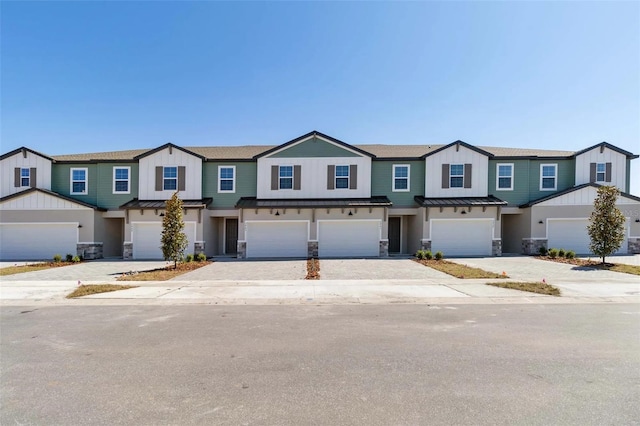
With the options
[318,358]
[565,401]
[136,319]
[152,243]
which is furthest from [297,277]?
[152,243]

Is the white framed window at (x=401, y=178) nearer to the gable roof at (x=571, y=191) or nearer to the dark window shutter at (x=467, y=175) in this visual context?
the dark window shutter at (x=467, y=175)

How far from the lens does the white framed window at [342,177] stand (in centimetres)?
2008

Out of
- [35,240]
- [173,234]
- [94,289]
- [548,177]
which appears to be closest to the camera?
[94,289]

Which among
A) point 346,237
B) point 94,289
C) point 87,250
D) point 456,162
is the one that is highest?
point 456,162

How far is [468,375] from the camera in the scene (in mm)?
4164

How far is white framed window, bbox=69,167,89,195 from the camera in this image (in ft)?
67.3

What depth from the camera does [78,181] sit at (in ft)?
67.5

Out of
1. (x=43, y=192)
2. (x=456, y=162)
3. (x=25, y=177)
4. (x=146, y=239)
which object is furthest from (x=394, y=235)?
(x=25, y=177)

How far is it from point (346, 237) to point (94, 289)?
43.0 feet

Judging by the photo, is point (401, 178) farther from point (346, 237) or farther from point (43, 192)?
point (43, 192)

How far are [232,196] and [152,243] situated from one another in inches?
225

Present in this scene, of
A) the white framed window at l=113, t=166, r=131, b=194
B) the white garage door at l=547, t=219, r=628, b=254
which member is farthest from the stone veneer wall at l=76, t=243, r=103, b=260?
the white garage door at l=547, t=219, r=628, b=254

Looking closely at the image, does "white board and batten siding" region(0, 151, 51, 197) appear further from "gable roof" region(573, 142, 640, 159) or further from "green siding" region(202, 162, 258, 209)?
"gable roof" region(573, 142, 640, 159)

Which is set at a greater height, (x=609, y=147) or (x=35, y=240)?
(x=609, y=147)
